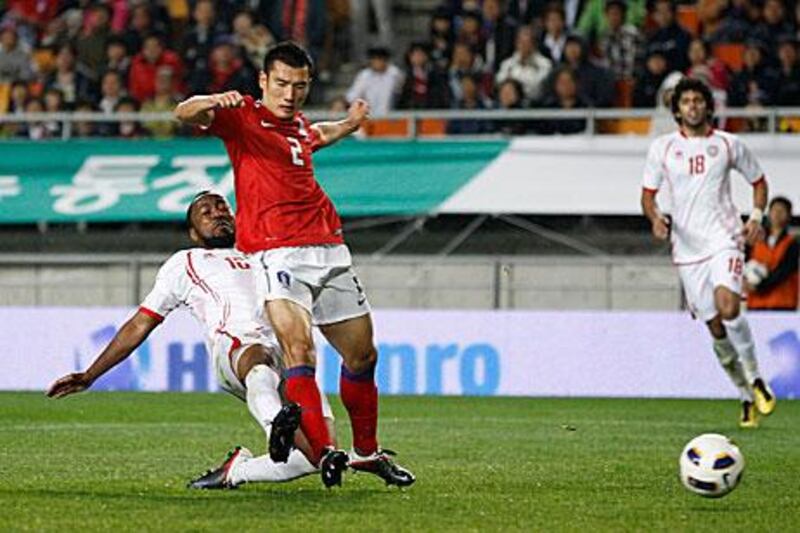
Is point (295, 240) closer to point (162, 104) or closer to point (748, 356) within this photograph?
point (748, 356)

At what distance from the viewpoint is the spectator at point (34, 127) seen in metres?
21.8

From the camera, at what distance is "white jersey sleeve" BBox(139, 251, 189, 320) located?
32.2ft

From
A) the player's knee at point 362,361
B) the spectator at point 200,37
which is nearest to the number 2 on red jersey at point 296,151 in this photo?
the player's knee at point 362,361

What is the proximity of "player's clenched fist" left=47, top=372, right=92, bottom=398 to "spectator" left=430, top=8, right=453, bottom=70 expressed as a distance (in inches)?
504

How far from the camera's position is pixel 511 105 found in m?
20.6

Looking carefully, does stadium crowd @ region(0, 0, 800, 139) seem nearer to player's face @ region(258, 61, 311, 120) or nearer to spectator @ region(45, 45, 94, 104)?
spectator @ region(45, 45, 94, 104)

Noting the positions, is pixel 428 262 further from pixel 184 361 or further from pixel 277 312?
pixel 277 312

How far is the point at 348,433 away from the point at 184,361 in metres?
6.56

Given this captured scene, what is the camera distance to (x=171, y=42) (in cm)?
2356

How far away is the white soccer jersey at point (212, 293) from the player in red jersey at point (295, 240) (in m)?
0.45

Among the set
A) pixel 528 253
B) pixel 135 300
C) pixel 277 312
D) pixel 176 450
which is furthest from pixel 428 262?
pixel 277 312

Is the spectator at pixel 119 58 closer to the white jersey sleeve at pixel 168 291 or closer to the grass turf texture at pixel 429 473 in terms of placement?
the grass turf texture at pixel 429 473

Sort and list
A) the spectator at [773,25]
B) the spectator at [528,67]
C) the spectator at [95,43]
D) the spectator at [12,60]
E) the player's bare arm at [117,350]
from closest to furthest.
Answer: the player's bare arm at [117,350] < the spectator at [773,25] < the spectator at [528,67] < the spectator at [95,43] < the spectator at [12,60]

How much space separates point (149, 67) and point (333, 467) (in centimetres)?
1471
